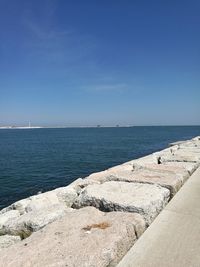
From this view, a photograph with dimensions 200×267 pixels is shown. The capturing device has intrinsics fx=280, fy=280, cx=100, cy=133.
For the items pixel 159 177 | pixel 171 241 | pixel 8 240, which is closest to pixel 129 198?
pixel 171 241

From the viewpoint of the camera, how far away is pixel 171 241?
2752mm

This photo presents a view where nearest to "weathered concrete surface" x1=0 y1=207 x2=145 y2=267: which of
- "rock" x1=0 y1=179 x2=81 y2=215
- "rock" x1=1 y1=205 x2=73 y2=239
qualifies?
"rock" x1=1 y1=205 x2=73 y2=239

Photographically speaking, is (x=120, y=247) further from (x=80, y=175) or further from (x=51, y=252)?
(x=80, y=175)

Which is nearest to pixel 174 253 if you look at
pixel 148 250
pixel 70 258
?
pixel 148 250

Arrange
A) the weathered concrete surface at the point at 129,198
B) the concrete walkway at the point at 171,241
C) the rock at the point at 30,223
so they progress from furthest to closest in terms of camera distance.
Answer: the rock at the point at 30,223, the weathered concrete surface at the point at 129,198, the concrete walkway at the point at 171,241

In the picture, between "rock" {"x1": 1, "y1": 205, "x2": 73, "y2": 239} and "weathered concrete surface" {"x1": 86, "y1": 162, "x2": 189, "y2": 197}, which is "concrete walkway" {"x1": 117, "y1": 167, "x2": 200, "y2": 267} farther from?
"rock" {"x1": 1, "y1": 205, "x2": 73, "y2": 239}

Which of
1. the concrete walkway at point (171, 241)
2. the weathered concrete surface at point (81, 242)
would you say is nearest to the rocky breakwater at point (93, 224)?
the weathered concrete surface at point (81, 242)

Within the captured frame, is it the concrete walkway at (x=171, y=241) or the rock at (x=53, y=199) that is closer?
the concrete walkway at (x=171, y=241)

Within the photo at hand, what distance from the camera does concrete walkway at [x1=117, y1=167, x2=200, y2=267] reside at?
2414 mm

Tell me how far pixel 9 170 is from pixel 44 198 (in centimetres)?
2077

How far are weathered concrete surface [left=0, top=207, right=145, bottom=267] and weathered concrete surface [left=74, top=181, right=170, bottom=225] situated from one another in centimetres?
20

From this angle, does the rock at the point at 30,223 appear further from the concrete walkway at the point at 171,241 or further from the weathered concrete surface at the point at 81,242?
the concrete walkway at the point at 171,241

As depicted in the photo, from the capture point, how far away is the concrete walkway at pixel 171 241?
7.92ft

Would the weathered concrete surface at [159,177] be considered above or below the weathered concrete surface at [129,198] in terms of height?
above
